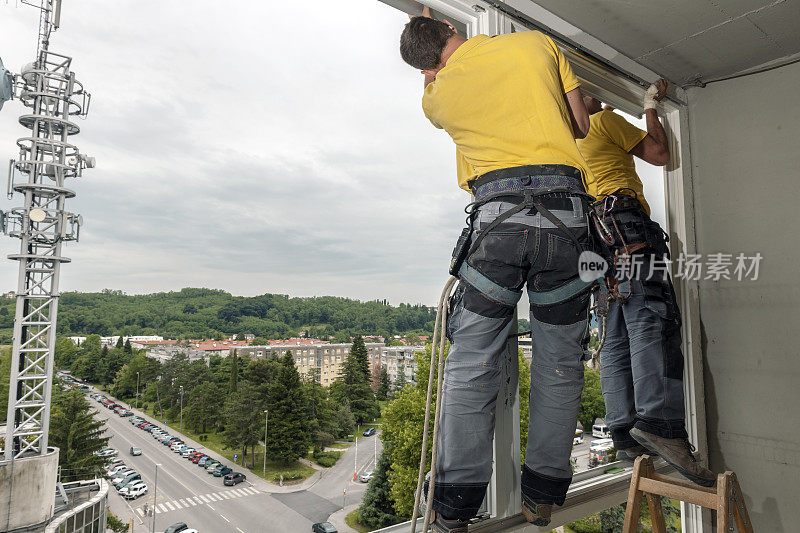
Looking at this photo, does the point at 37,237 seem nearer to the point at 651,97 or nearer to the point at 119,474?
the point at 119,474

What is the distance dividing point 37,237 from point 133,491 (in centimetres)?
147

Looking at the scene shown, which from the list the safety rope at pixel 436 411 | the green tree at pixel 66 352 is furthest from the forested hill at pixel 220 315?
the safety rope at pixel 436 411

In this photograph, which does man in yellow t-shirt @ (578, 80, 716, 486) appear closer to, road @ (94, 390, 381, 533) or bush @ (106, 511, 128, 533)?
road @ (94, 390, 381, 533)

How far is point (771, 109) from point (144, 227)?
3.17m

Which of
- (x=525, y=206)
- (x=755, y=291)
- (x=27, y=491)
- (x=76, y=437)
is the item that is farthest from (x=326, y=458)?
(x=755, y=291)

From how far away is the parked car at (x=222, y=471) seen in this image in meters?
2.37

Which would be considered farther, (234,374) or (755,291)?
(234,374)

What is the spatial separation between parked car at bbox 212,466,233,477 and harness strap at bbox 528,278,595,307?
2.07 m

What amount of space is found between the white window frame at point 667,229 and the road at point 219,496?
131cm

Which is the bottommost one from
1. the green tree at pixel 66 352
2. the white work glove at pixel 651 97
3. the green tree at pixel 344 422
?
the green tree at pixel 344 422

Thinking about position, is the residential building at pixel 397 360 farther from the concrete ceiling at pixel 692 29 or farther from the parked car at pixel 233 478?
the concrete ceiling at pixel 692 29

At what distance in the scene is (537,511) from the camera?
123 centimetres

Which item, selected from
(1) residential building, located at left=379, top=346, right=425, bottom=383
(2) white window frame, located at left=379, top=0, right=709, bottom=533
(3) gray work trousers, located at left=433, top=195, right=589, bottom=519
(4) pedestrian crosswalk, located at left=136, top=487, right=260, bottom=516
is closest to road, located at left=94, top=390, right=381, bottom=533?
(4) pedestrian crosswalk, located at left=136, top=487, right=260, bottom=516

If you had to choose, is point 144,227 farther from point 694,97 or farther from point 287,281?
point 694,97
